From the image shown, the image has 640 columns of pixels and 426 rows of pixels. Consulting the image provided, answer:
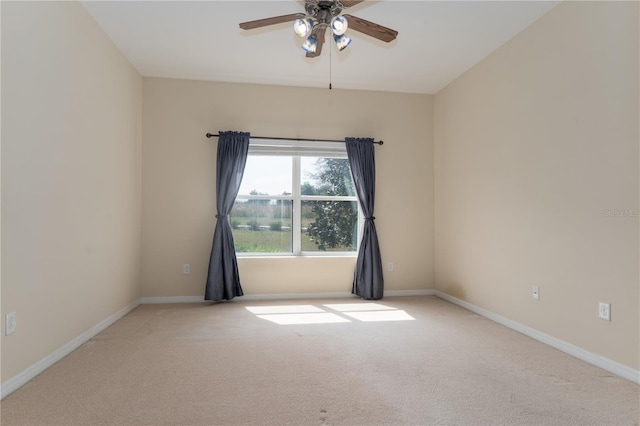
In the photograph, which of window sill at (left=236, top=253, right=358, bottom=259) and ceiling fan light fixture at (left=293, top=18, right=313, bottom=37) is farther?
window sill at (left=236, top=253, right=358, bottom=259)

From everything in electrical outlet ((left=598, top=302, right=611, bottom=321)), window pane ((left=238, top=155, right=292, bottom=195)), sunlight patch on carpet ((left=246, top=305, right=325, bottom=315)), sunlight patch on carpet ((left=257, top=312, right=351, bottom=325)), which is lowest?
sunlight patch on carpet ((left=257, top=312, right=351, bottom=325))

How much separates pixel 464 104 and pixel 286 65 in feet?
6.69

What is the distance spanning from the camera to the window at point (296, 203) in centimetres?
433

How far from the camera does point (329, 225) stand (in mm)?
4523

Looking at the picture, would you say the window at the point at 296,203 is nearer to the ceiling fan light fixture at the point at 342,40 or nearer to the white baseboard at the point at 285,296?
the white baseboard at the point at 285,296

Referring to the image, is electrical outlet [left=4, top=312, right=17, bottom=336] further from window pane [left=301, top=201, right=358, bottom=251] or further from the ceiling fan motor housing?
window pane [left=301, top=201, right=358, bottom=251]

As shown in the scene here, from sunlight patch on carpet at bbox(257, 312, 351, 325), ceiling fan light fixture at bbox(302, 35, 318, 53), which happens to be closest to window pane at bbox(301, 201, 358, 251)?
sunlight patch on carpet at bbox(257, 312, 351, 325)

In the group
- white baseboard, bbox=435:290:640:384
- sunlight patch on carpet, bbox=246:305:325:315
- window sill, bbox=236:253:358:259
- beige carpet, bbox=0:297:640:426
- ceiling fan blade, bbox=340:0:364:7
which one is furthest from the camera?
window sill, bbox=236:253:358:259

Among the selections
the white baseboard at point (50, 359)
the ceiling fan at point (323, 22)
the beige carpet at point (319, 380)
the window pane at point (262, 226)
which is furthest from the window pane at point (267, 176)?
the ceiling fan at point (323, 22)

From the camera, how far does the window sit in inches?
170

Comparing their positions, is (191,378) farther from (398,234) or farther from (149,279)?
(398,234)

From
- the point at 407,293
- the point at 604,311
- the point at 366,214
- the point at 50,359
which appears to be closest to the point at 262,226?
the point at 366,214

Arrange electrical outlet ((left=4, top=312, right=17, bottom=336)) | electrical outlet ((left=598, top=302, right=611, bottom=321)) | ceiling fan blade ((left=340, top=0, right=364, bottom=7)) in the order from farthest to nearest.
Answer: electrical outlet ((left=598, top=302, right=611, bottom=321)) → ceiling fan blade ((left=340, top=0, right=364, bottom=7)) → electrical outlet ((left=4, top=312, right=17, bottom=336))

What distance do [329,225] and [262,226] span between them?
0.86 m
